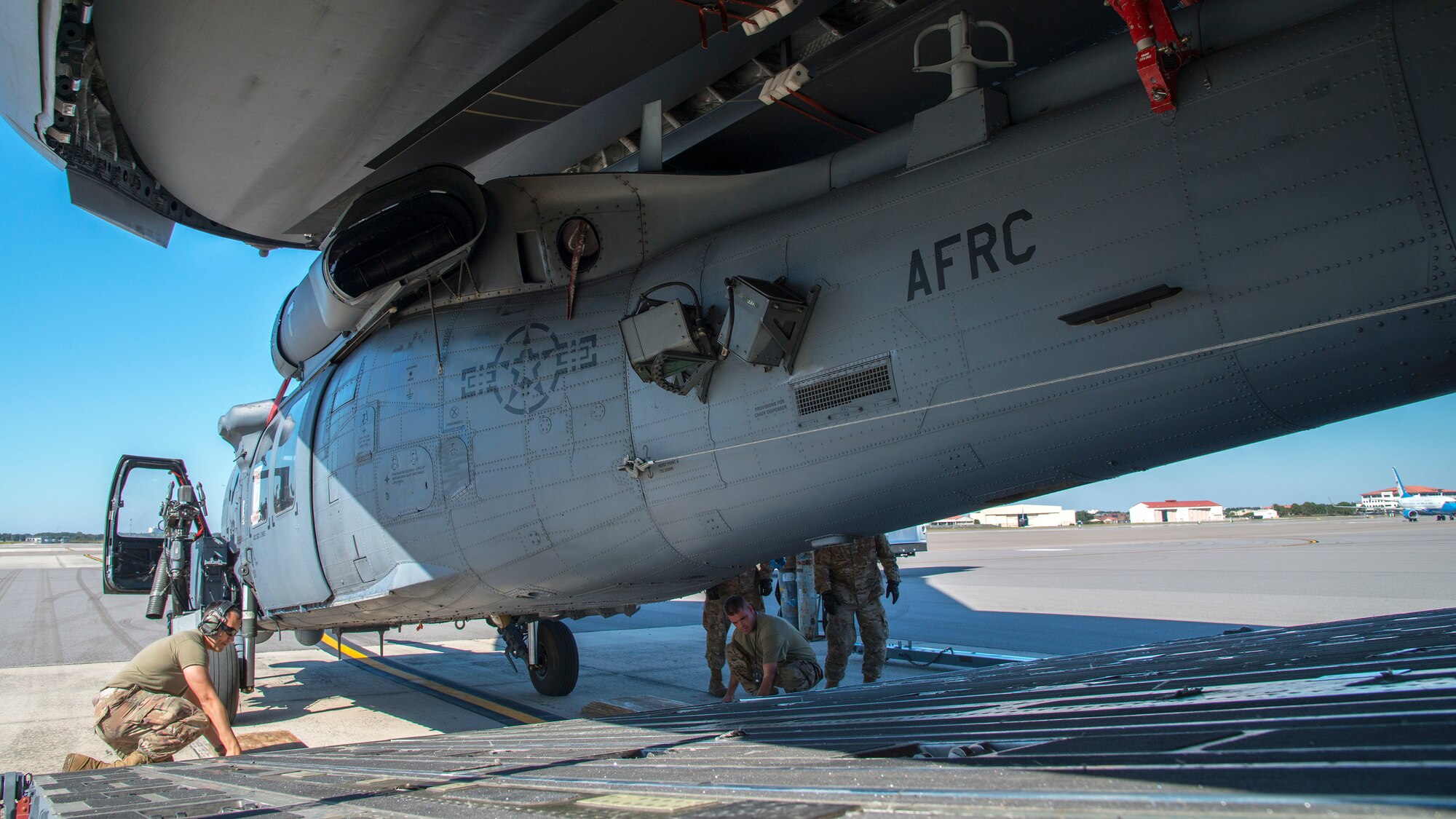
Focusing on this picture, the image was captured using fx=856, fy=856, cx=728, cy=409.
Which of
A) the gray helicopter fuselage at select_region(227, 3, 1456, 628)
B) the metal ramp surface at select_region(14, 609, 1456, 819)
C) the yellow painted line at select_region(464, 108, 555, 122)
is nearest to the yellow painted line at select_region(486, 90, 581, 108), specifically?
the yellow painted line at select_region(464, 108, 555, 122)

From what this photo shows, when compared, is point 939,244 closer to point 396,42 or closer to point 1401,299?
point 1401,299

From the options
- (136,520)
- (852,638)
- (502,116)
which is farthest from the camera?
(136,520)

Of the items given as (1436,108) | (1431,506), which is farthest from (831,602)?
(1431,506)

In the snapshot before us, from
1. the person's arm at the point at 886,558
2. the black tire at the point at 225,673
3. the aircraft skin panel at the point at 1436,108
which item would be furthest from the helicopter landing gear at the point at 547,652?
the aircraft skin panel at the point at 1436,108

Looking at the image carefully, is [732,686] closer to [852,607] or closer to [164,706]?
[852,607]

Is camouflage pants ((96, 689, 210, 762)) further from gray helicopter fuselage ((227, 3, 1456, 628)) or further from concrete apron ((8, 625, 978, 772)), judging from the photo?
concrete apron ((8, 625, 978, 772))

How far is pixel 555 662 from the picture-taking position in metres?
9.08

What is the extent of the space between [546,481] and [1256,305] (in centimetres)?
384

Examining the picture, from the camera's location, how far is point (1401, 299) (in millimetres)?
2996

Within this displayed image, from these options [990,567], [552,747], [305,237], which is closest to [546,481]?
[552,747]

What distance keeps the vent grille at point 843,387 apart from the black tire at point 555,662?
18.7 ft

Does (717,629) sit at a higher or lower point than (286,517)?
lower

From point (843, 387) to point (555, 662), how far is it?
235 inches

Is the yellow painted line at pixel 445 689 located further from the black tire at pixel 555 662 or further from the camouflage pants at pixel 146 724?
the camouflage pants at pixel 146 724
